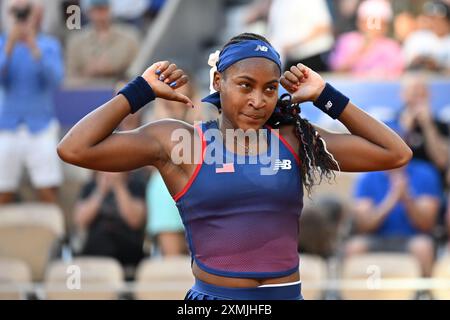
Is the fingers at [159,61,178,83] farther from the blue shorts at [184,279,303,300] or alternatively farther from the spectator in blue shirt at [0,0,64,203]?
the spectator in blue shirt at [0,0,64,203]

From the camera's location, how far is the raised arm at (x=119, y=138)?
4.23m

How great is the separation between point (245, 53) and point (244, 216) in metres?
0.61

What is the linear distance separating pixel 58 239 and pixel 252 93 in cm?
419

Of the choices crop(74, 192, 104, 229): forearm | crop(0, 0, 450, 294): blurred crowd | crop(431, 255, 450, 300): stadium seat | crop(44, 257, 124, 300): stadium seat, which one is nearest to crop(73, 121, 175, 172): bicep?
crop(0, 0, 450, 294): blurred crowd

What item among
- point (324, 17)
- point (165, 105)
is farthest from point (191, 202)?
point (324, 17)

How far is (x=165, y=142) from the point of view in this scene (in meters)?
4.29

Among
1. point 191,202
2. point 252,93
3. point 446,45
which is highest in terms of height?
point 446,45

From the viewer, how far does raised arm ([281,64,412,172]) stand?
437 cm

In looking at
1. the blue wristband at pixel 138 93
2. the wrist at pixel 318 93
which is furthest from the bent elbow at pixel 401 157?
the blue wristband at pixel 138 93

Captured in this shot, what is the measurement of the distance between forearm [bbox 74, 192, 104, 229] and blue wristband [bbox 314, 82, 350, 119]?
13.1 feet

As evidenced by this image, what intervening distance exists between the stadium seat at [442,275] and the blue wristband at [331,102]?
9.38 ft

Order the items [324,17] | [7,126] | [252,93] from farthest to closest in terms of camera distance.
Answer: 1. [324,17]
2. [7,126]
3. [252,93]

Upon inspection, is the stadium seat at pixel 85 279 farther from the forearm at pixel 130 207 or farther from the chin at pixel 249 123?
the chin at pixel 249 123
